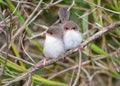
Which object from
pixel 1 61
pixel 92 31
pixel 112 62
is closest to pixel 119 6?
pixel 92 31

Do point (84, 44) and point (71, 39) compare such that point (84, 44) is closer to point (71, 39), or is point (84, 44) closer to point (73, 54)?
point (71, 39)

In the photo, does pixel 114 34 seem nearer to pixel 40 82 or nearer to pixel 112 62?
pixel 112 62

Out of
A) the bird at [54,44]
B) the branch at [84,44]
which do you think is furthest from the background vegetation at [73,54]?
the branch at [84,44]

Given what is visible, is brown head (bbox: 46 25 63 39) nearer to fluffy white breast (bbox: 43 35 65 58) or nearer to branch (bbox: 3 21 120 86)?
fluffy white breast (bbox: 43 35 65 58)

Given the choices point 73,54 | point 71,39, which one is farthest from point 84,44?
point 73,54

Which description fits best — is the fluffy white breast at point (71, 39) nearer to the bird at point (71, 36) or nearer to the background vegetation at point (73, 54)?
the bird at point (71, 36)

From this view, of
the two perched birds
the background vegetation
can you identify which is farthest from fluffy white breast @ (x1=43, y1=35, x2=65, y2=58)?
the background vegetation
